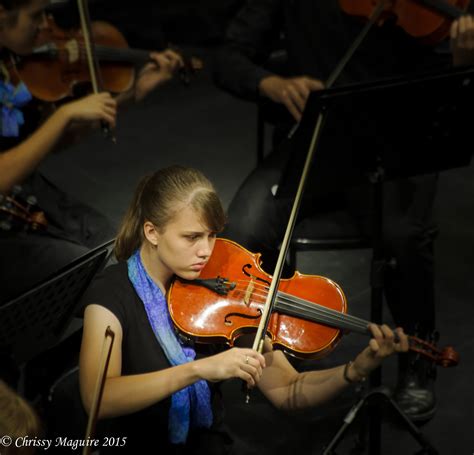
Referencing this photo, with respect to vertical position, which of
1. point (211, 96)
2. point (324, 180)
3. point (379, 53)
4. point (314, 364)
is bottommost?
point (314, 364)

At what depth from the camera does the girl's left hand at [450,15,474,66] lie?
90.7 inches

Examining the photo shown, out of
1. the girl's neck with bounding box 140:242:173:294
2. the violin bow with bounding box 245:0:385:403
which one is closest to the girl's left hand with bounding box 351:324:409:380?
the violin bow with bounding box 245:0:385:403

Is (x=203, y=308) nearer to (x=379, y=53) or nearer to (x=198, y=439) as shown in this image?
(x=198, y=439)

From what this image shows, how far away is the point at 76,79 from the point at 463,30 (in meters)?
1.23

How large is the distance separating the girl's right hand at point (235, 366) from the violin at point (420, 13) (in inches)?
55.0

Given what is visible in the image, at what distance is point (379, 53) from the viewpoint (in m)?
2.79

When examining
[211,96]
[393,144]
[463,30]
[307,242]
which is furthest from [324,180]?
[211,96]

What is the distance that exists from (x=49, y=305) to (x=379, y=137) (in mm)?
903

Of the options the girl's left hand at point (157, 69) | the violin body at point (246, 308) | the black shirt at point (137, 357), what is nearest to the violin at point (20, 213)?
the girl's left hand at point (157, 69)

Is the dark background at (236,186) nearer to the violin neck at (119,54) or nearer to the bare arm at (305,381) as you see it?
the bare arm at (305,381)

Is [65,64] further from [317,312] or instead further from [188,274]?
[317,312]

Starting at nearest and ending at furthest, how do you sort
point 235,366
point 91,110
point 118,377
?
point 235,366 → point 118,377 → point 91,110

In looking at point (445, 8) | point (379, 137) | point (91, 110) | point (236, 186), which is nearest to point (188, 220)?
point (379, 137)

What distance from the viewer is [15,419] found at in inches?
56.5
